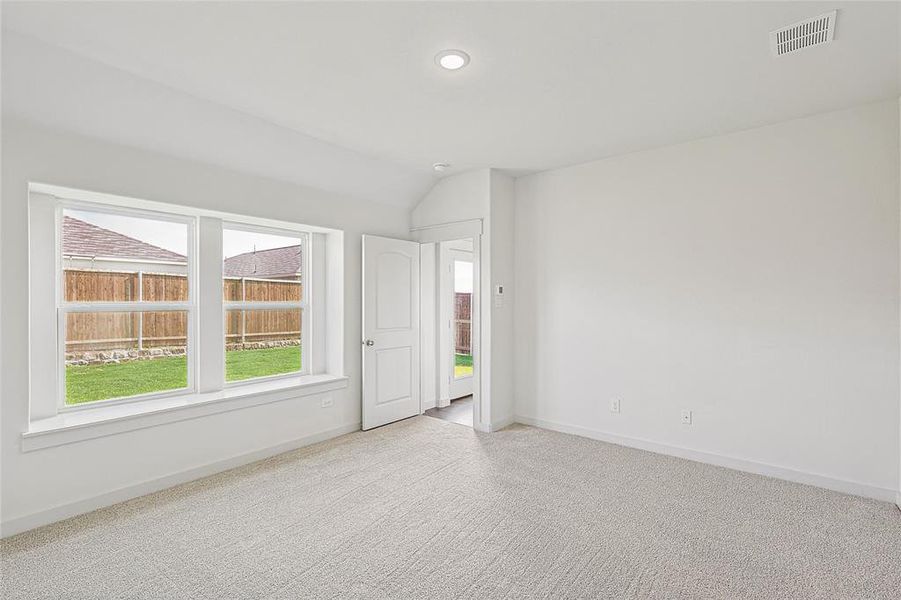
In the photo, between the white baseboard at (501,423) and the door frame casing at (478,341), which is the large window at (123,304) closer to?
the door frame casing at (478,341)

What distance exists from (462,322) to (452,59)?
4.14 metres

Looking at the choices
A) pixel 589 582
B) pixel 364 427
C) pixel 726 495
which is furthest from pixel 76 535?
pixel 726 495

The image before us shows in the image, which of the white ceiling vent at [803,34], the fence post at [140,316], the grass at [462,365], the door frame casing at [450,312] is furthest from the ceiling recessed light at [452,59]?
the grass at [462,365]

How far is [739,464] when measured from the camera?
353 centimetres

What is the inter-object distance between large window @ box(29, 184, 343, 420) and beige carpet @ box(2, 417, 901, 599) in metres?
0.87

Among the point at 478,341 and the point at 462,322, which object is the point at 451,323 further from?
the point at 478,341

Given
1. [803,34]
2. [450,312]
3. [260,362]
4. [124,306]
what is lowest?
[260,362]

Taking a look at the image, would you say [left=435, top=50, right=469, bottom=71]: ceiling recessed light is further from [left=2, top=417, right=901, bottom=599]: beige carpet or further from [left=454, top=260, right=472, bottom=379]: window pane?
[left=454, top=260, right=472, bottom=379]: window pane

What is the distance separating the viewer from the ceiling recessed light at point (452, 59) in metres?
2.40

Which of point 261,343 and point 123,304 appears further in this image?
point 261,343

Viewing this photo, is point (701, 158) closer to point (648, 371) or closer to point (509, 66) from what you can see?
point (648, 371)

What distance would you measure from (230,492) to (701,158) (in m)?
4.28

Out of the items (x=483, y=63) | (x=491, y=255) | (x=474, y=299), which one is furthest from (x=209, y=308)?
(x=483, y=63)

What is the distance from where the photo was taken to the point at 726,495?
10.1 feet
